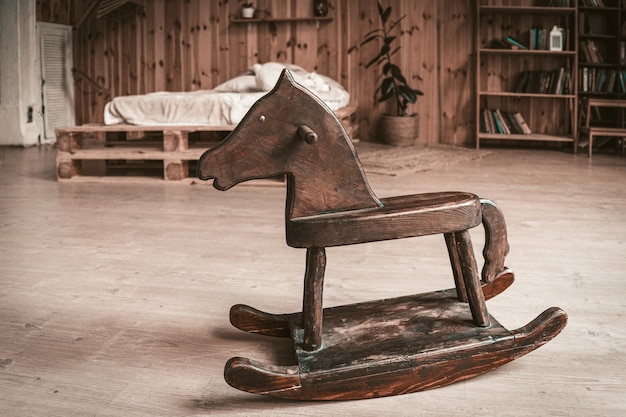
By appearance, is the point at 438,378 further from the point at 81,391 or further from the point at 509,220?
the point at 509,220

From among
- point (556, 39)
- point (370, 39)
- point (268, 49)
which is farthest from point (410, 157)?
point (268, 49)

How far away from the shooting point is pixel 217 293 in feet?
8.02

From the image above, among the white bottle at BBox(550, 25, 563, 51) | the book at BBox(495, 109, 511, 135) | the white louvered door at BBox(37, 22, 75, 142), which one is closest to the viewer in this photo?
the white bottle at BBox(550, 25, 563, 51)

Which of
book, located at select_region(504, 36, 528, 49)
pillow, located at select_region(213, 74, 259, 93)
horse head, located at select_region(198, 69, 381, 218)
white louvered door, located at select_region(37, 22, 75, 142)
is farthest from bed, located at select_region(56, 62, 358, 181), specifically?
horse head, located at select_region(198, 69, 381, 218)

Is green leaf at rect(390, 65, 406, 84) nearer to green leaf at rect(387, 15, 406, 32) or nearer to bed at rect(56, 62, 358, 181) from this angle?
green leaf at rect(387, 15, 406, 32)

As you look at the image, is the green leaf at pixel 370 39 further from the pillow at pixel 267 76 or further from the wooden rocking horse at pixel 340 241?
the wooden rocking horse at pixel 340 241

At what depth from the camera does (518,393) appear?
5.47ft

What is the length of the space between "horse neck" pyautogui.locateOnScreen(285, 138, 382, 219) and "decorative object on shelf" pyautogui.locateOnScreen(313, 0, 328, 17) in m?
5.74

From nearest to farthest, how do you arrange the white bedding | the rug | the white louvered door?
the white bedding, the rug, the white louvered door

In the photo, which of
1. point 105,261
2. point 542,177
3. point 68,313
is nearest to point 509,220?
point 542,177

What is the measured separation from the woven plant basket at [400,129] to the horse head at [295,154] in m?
5.20

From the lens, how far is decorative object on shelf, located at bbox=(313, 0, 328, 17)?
7.16m

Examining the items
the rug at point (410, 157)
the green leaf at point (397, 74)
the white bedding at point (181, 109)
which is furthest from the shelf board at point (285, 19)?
the white bedding at point (181, 109)

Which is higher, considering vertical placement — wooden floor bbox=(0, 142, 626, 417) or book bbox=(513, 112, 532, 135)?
book bbox=(513, 112, 532, 135)
